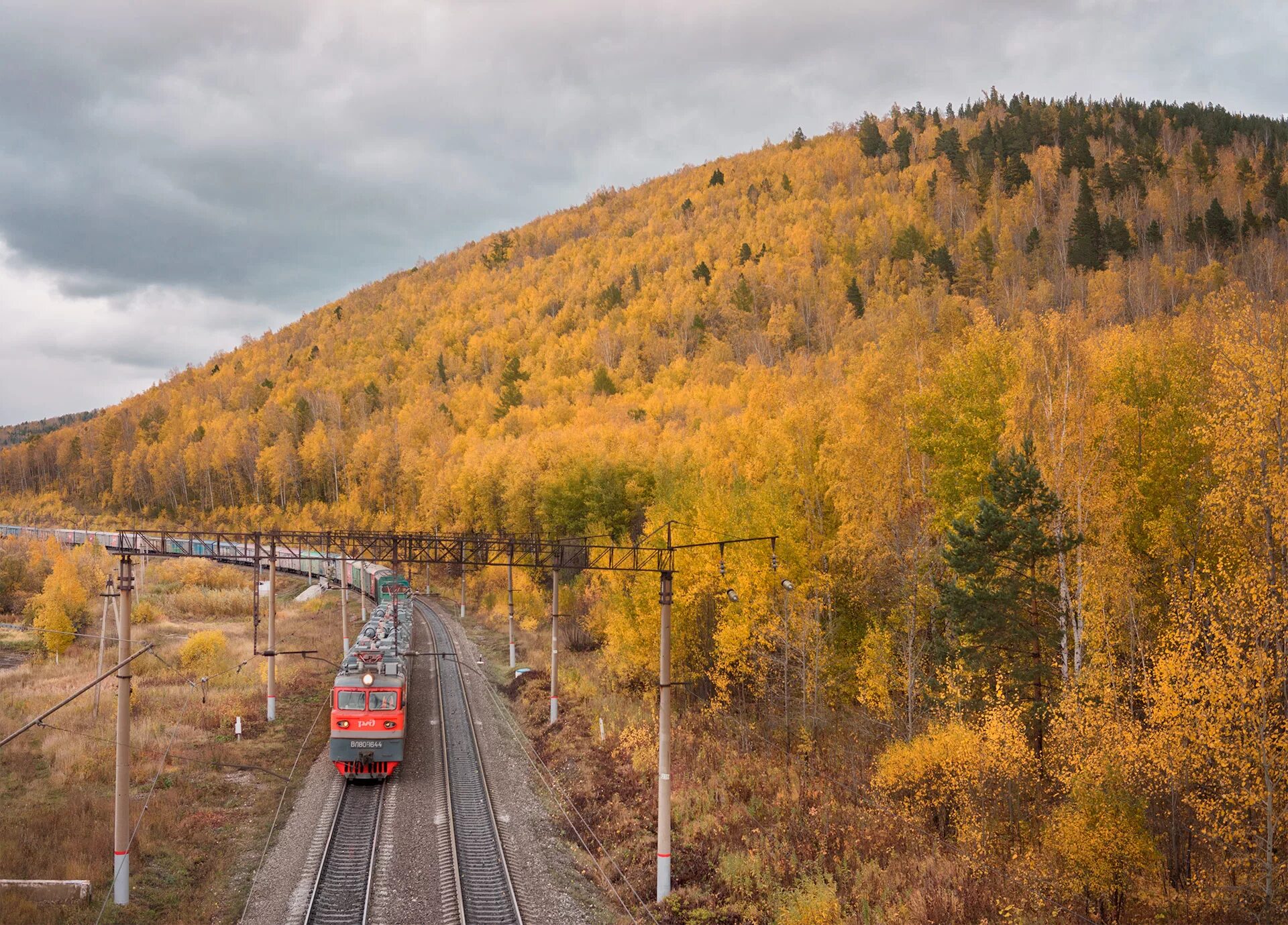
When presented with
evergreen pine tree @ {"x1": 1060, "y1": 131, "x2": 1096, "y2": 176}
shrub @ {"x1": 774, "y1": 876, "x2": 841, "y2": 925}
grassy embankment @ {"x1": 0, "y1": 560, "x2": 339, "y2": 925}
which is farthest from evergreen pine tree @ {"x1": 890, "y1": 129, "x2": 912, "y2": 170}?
shrub @ {"x1": 774, "y1": 876, "x2": 841, "y2": 925}

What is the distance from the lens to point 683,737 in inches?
1180

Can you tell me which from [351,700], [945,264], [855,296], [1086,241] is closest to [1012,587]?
[351,700]

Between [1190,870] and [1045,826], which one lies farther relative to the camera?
[1045,826]

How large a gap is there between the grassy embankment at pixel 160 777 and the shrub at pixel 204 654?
23 cm

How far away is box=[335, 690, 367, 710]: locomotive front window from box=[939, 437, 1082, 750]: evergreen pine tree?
18607 millimetres

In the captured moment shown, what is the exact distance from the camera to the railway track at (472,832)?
57.9 ft

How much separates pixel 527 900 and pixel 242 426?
403 ft

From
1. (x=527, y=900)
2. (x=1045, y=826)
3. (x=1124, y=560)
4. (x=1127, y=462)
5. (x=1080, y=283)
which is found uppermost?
(x=1080, y=283)

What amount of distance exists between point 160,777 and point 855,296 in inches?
3752

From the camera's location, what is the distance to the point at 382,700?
80.2 ft

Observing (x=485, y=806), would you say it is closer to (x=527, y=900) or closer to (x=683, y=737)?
(x=527, y=900)

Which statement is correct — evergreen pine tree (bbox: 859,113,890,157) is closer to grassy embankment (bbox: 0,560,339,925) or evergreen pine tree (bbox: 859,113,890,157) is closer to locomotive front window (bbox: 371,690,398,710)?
grassy embankment (bbox: 0,560,339,925)

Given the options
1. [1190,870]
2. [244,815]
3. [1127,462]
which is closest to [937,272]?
[1127,462]

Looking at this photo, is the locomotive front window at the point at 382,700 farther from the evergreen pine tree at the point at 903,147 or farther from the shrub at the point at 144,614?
the evergreen pine tree at the point at 903,147
